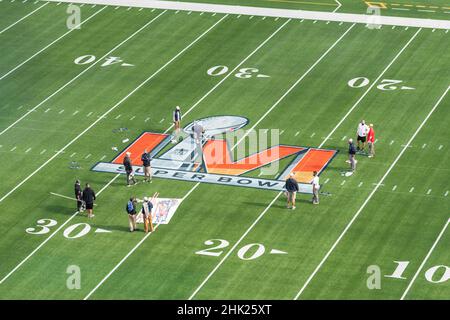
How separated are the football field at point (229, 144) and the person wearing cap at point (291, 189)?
1.25 ft

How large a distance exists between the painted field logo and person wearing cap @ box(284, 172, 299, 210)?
69.1 inches

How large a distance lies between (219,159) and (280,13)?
65.8 feet

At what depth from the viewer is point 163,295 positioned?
5619cm

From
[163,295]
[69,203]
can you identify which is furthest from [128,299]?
[69,203]

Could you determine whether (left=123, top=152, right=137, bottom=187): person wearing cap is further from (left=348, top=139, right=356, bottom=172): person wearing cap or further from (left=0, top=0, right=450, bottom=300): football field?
(left=348, top=139, right=356, bottom=172): person wearing cap

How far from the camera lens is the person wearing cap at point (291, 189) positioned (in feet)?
205

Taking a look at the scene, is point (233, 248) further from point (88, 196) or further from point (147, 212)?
point (88, 196)

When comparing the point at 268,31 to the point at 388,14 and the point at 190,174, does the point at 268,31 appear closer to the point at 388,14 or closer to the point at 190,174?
the point at 388,14

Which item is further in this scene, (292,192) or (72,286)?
(292,192)

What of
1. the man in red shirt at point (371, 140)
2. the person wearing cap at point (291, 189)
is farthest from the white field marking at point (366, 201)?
the person wearing cap at point (291, 189)

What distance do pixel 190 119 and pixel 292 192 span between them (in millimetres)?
10983

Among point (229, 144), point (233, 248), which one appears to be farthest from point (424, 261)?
point (229, 144)

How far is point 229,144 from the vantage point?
69.9m

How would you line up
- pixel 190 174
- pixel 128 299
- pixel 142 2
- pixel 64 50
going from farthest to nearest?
pixel 142 2, pixel 64 50, pixel 190 174, pixel 128 299
